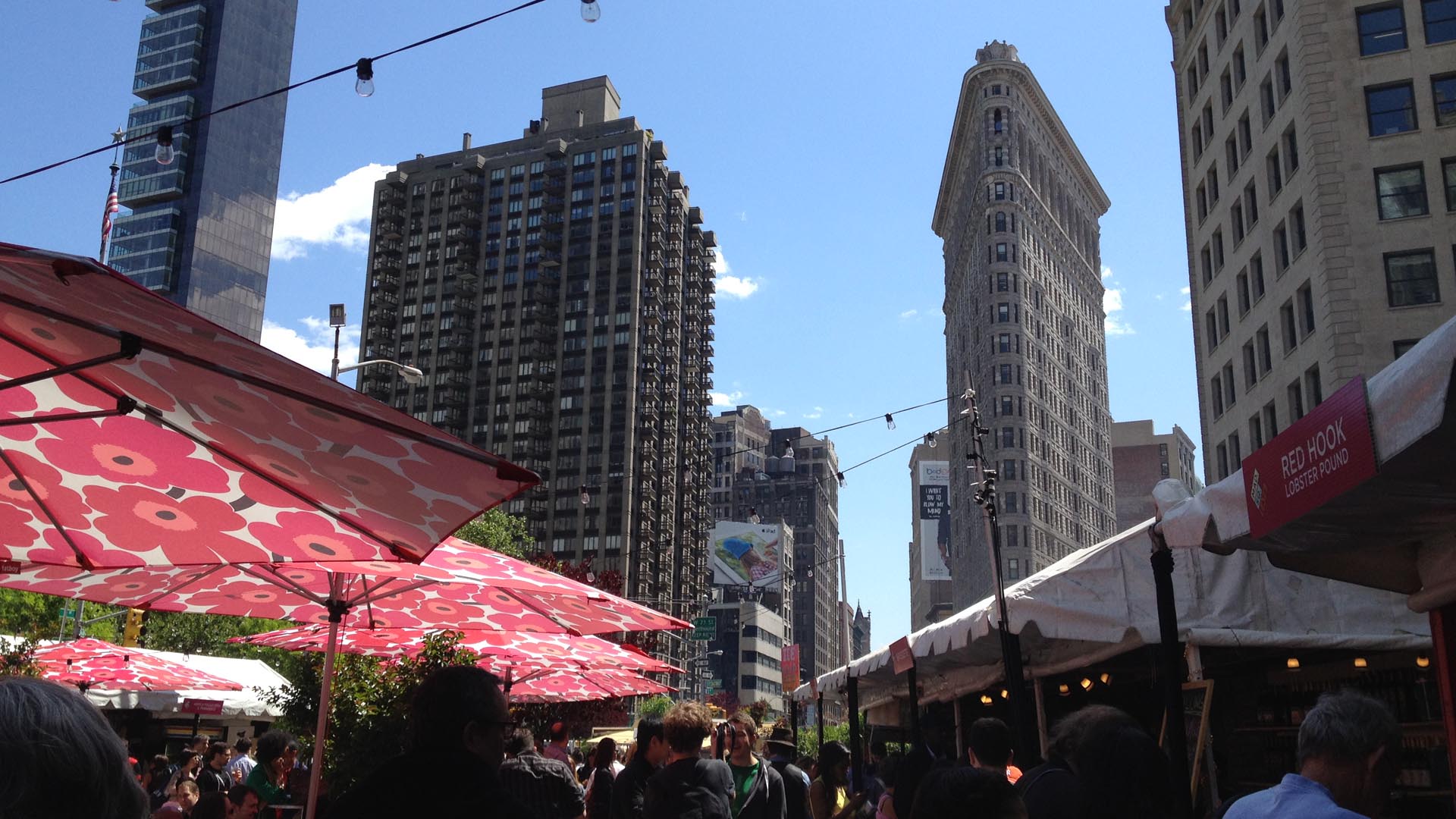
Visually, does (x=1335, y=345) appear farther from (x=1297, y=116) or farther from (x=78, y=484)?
(x=78, y=484)

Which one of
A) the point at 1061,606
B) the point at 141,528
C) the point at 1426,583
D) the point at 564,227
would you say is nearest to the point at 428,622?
the point at 141,528

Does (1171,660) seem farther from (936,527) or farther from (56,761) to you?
(936,527)

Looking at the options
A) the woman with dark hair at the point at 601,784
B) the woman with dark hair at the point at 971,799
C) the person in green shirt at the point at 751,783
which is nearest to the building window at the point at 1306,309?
the woman with dark hair at the point at 601,784

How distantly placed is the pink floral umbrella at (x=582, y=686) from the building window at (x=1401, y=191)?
125 ft

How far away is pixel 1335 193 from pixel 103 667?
4373 cm

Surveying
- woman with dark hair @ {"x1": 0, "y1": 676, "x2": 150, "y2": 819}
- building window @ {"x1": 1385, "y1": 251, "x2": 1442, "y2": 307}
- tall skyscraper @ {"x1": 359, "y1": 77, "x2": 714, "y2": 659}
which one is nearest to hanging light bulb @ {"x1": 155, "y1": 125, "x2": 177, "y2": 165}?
woman with dark hair @ {"x1": 0, "y1": 676, "x2": 150, "y2": 819}

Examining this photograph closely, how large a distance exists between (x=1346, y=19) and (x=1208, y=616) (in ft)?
145

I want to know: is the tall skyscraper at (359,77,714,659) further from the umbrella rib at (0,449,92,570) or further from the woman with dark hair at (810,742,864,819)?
the umbrella rib at (0,449,92,570)

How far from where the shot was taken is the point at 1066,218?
133375 millimetres

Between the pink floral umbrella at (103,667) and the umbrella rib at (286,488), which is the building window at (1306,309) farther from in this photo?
the umbrella rib at (286,488)

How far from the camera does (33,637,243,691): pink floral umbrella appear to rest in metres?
14.6

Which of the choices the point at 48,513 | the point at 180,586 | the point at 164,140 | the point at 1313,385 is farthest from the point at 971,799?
the point at 1313,385

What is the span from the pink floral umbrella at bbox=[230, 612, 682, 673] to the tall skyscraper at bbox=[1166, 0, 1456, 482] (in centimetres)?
3568

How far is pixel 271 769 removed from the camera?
973 cm
